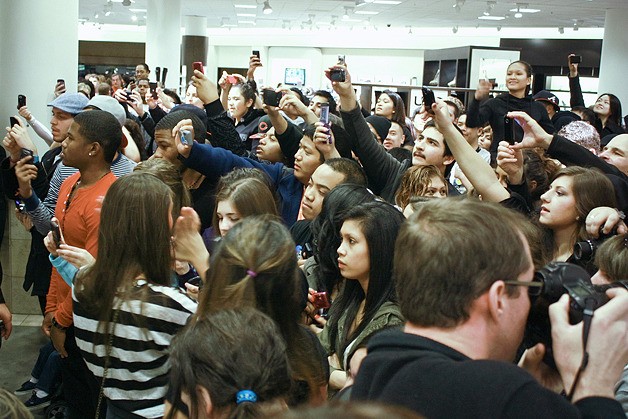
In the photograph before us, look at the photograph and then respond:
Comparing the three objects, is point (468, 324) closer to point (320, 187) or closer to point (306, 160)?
point (320, 187)

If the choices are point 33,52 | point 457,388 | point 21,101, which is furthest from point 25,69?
point 457,388

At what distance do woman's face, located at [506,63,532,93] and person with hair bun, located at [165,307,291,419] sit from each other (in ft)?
16.5

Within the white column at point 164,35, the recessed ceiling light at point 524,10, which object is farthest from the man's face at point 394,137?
the recessed ceiling light at point 524,10

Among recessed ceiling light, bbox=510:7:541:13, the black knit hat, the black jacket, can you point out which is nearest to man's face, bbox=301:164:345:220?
the black jacket

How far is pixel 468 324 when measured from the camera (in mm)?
1335

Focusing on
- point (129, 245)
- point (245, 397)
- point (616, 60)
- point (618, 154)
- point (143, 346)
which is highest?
point (616, 60)

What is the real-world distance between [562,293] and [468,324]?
0.19m

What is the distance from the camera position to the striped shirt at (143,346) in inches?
82.7

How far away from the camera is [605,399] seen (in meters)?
1.25

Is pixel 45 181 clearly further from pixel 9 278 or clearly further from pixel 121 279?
pixel 121 279

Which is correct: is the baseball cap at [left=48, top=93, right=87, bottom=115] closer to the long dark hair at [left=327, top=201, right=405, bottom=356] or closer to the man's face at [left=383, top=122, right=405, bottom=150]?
the man's face at [left=383, top=122, right=405, bottom=150]

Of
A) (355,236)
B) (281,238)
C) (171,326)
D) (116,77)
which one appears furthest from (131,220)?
(116,77)

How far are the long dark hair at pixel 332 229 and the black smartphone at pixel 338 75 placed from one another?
1.14m

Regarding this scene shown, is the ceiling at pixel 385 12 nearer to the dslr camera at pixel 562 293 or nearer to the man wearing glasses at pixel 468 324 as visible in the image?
the dslr camera at pixel 562 293
